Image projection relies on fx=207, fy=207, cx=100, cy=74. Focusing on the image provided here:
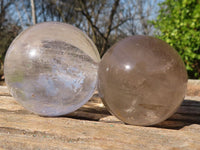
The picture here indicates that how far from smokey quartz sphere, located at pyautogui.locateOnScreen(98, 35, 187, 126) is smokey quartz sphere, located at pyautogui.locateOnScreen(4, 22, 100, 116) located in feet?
0.61

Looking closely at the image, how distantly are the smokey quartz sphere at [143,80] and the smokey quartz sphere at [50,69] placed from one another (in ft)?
0.61

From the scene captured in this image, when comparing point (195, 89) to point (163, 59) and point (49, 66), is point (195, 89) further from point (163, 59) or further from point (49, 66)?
point (49, 66)

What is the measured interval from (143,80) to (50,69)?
57cm

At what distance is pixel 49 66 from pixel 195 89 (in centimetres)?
189

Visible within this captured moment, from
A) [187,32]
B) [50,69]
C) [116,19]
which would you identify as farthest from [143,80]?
[116,19]

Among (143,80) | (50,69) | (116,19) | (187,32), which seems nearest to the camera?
(143,80)

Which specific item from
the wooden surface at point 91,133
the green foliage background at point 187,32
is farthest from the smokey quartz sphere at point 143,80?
the green foliage background at point 187,32

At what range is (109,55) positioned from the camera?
4.09 ft

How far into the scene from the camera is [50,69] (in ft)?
4.17

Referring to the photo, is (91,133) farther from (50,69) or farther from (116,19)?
(116,19)

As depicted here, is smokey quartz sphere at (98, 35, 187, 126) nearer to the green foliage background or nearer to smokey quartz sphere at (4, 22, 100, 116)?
smokey quartz sphere at (4, 22, 100, 116)

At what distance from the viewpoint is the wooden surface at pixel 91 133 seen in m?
1.01

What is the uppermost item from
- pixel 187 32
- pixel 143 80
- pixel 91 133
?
pixel 187 32

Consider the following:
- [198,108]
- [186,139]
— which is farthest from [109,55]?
[198,108]
